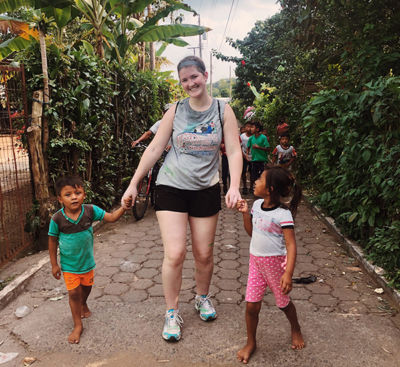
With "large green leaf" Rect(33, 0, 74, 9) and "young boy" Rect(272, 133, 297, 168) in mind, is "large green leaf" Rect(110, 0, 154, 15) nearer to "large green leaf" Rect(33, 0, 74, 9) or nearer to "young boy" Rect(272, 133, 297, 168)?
"large green leaf" Rect(33, 0, 74, 9)

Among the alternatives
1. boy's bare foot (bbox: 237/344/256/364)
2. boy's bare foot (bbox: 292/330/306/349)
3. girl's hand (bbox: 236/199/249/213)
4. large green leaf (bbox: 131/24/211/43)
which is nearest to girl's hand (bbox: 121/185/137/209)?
girl's hand (bbox: 236/199/249/213)

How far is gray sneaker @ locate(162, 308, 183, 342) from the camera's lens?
294 cm

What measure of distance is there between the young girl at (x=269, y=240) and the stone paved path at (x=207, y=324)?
1.18ft

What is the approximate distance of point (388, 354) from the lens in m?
2.78

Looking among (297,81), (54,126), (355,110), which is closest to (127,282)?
(54,126)

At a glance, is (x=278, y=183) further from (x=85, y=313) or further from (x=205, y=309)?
(x=85, y=313)

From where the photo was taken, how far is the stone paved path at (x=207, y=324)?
2773mm

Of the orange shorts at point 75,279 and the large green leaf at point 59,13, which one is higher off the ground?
the large green leaf at point 59,13

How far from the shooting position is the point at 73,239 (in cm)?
299

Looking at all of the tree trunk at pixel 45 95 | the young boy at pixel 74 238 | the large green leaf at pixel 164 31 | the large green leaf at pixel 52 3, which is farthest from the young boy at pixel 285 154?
the young boy at pixel 74 238

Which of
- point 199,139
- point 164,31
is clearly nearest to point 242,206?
point 199,139

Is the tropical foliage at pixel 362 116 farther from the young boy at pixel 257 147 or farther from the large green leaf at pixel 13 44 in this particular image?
the large green leaf at pixel 13 44

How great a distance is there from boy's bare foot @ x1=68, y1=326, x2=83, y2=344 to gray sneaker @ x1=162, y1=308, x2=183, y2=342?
69cm

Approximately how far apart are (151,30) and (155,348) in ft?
25.0
